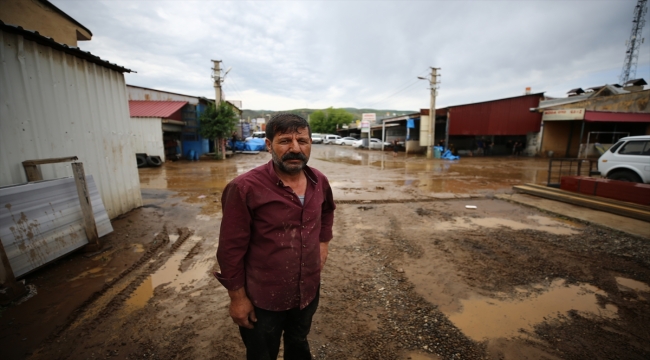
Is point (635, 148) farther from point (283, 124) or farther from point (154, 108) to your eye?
point (154, 108)

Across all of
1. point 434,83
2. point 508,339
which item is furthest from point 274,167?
point 434,83

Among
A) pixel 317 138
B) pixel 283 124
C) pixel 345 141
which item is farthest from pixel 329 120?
pixel 283 124

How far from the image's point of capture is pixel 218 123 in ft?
65.4

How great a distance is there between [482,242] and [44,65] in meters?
7.55

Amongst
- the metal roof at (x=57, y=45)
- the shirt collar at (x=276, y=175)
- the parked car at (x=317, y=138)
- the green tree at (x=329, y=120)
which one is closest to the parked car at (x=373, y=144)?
the parked car at (x=317, y=138)

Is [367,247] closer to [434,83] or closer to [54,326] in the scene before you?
[54,326]

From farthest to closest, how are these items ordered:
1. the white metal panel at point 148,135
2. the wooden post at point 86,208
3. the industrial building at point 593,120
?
1. the industrial building at point 593,120
2. the white metal panel at point 148,135
3. the wooden post at point 86,208

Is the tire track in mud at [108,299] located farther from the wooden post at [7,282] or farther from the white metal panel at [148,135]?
the white metal panel at [148,135]

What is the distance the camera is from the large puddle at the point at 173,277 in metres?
3.13

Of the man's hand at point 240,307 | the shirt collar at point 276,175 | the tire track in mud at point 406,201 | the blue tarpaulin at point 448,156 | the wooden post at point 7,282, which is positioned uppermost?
the shirt collar at point 276,175

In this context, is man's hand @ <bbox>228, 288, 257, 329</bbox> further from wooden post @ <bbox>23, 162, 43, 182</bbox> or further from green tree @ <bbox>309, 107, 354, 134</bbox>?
green tree @ <bbox>309, 107, 354, 134</bbox>

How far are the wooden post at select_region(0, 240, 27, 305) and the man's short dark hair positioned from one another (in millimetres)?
3444

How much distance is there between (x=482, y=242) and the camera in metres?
4.71

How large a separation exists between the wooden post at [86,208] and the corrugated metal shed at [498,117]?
24205mm
